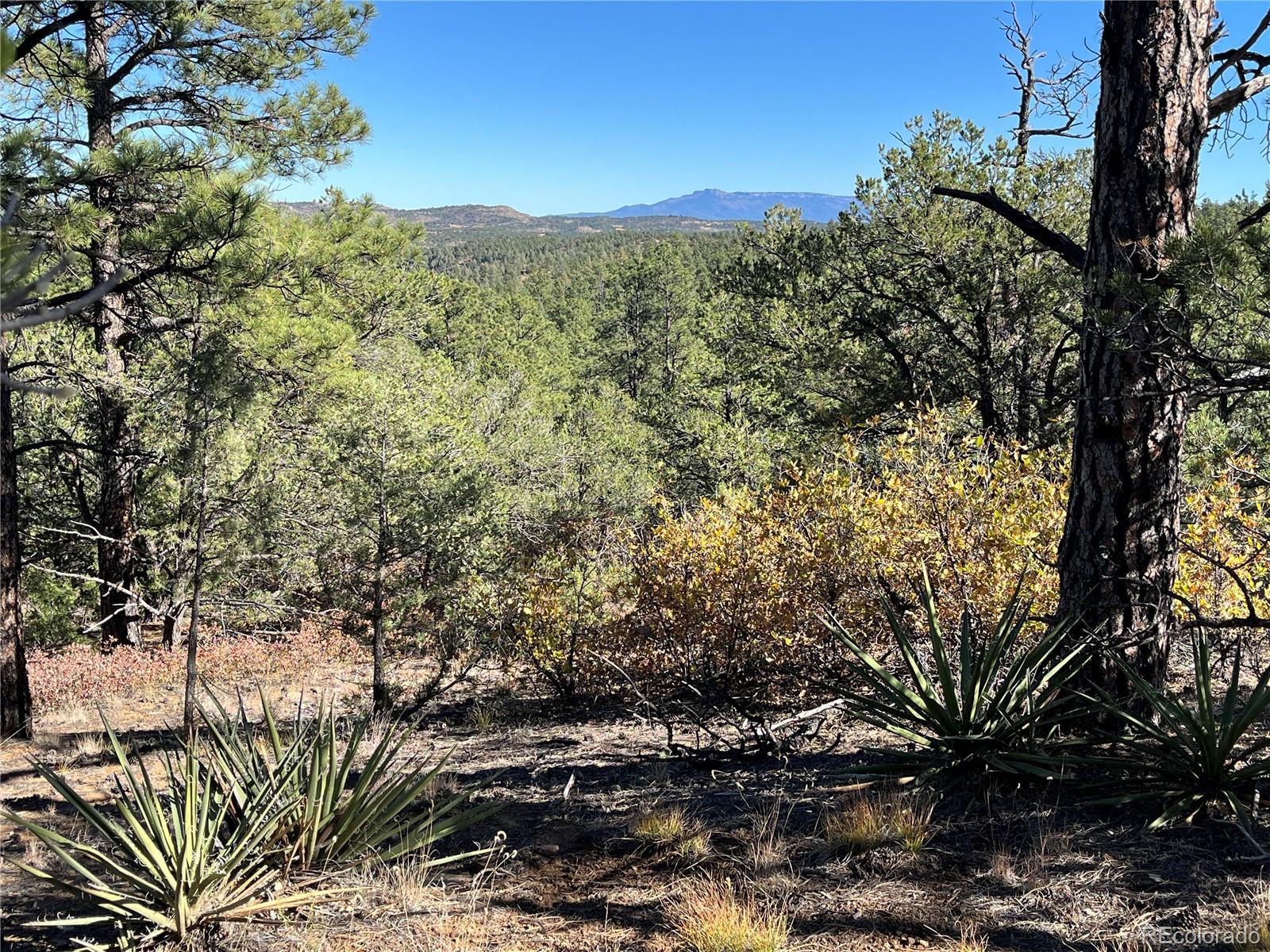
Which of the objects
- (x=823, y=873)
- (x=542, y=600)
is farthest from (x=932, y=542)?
(x=542, y=600)

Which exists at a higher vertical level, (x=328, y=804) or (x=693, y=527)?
(x=693, y=527)

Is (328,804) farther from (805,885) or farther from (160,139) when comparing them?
(160,139)

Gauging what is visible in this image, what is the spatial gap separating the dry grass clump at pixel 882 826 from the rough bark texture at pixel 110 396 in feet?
20.6

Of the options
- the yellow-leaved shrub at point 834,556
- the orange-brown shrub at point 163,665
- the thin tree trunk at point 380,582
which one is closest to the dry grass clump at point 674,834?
the yellow-leaved shrub at point 834,556

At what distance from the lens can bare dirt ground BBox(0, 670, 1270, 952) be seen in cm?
269

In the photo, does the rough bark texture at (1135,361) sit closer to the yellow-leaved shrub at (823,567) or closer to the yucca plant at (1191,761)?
the yucca plant at (1191,761)

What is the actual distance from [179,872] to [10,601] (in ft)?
19.2

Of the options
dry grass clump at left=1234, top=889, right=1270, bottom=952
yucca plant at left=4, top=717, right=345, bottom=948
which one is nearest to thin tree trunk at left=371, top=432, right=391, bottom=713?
yucca plant at left=4, top=717, right=345, bottom=948

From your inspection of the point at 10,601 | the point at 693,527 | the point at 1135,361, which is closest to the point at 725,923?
the point at 1135,361

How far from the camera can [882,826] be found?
11.0 ft

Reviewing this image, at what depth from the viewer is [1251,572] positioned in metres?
5.19

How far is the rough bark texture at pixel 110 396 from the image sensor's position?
7504mm

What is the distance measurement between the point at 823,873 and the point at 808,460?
9.15 meters

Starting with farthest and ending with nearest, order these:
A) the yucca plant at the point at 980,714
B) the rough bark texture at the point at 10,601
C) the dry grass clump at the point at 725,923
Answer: the rough bark texture at the point at 10,601
the yucca plant at the point at 980,714
the dry grass clump at the point at 725,923
